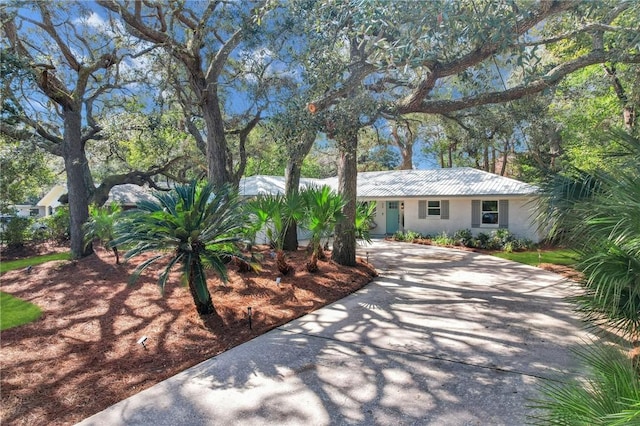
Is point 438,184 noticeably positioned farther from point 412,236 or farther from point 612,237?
point 612,237

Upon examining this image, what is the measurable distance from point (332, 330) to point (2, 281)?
10.2m

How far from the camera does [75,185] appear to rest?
11945mm

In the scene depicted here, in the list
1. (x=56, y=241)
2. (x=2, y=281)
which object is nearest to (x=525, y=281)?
(x=2, y=281)

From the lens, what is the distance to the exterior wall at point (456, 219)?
54.6ft

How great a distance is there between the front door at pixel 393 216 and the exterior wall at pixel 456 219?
0.25m

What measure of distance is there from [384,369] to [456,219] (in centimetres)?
1536

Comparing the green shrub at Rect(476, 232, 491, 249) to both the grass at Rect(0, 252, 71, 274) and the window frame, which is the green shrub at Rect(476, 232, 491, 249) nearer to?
the window frame

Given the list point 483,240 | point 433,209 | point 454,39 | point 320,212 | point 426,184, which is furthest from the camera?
point 426,184

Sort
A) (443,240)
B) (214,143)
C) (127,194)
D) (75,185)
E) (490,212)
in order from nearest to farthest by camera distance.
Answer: (214,143) < (75,185) < (443,240) < (490,212) < (127,194)

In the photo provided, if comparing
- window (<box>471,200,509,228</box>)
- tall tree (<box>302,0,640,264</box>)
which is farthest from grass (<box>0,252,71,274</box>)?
window (<box>471,200,509,228</box>)

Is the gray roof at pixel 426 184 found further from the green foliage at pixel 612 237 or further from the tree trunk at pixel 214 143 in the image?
the green foliage at pixel 612 237

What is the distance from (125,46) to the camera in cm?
1026

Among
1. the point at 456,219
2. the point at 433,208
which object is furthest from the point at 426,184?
the point at 456,219

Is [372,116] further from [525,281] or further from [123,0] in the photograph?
[123,0]
